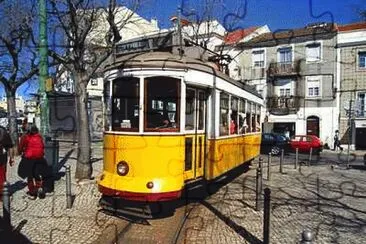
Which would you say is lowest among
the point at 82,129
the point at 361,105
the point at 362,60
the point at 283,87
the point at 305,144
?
the point at 305,144

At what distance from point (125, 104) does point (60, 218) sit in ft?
8.83

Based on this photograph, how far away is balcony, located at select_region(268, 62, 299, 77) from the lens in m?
41.2

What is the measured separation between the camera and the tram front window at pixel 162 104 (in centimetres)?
930

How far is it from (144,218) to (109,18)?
20.5 feet

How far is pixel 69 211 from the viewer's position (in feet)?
33.2

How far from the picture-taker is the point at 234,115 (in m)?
13.0

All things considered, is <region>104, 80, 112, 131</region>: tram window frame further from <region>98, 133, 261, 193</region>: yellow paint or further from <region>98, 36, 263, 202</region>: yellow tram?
<region>98, 133, 261, 193</region>: yellow paint

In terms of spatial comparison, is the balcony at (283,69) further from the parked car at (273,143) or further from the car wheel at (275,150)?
the car wheel at (275,150)

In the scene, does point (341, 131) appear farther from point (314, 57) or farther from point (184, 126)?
point (184, 126)

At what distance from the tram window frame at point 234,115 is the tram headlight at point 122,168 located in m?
3.94

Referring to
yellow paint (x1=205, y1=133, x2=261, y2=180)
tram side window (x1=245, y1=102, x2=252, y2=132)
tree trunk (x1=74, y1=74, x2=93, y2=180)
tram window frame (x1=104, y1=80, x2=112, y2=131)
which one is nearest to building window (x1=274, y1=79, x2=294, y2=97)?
yellow paint (x1=205, y1=133, x2=261, y2=180)

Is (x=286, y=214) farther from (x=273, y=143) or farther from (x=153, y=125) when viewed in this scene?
(x=273, y=143)

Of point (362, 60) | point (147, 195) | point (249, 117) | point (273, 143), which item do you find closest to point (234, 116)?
point (249, 117)

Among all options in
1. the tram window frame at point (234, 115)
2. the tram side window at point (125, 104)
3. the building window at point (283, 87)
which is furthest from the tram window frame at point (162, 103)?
the building window at point (283, 87)
